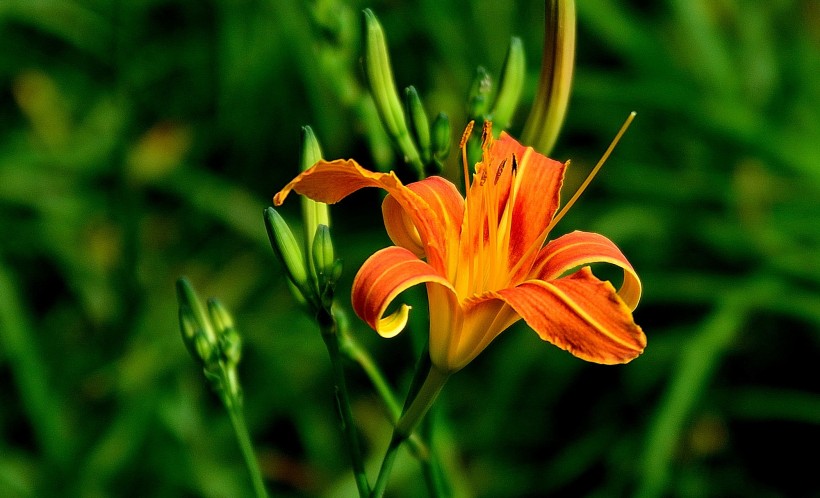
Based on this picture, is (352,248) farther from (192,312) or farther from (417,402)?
(417,402)

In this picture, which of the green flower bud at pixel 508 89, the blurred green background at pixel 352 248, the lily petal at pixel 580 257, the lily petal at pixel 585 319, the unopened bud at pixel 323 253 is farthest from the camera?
the blurred green background at pixel 352 248

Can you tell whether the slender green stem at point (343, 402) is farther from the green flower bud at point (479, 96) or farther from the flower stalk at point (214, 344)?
the green flower bud at point (479, 96)

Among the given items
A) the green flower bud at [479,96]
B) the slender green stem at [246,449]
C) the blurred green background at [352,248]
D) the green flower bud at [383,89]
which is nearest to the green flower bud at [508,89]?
the green flower bud at [479,96]

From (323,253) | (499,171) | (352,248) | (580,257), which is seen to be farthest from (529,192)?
(352,248)

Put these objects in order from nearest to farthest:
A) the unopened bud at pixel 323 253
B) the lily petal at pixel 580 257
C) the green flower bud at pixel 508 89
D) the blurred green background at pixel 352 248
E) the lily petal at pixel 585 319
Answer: the lily petal at pixel 585 319 < the lily petal at pixel 580 257 < the unopened bud at pixel 323 253 < the green flower bud at pixel 508 89 < the blurred green background at pixel 352 248

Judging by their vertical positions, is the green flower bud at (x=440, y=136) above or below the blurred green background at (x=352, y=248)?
above

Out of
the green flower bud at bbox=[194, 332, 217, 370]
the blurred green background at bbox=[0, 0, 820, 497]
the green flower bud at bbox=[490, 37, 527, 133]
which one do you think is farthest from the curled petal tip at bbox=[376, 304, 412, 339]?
the blurred green background at bbox=[0, 0, 820, 497]

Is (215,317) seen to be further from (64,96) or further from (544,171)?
(64,96)

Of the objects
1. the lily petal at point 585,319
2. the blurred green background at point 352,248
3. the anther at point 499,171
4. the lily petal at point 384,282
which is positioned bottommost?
the blurred green background at point 352,248
